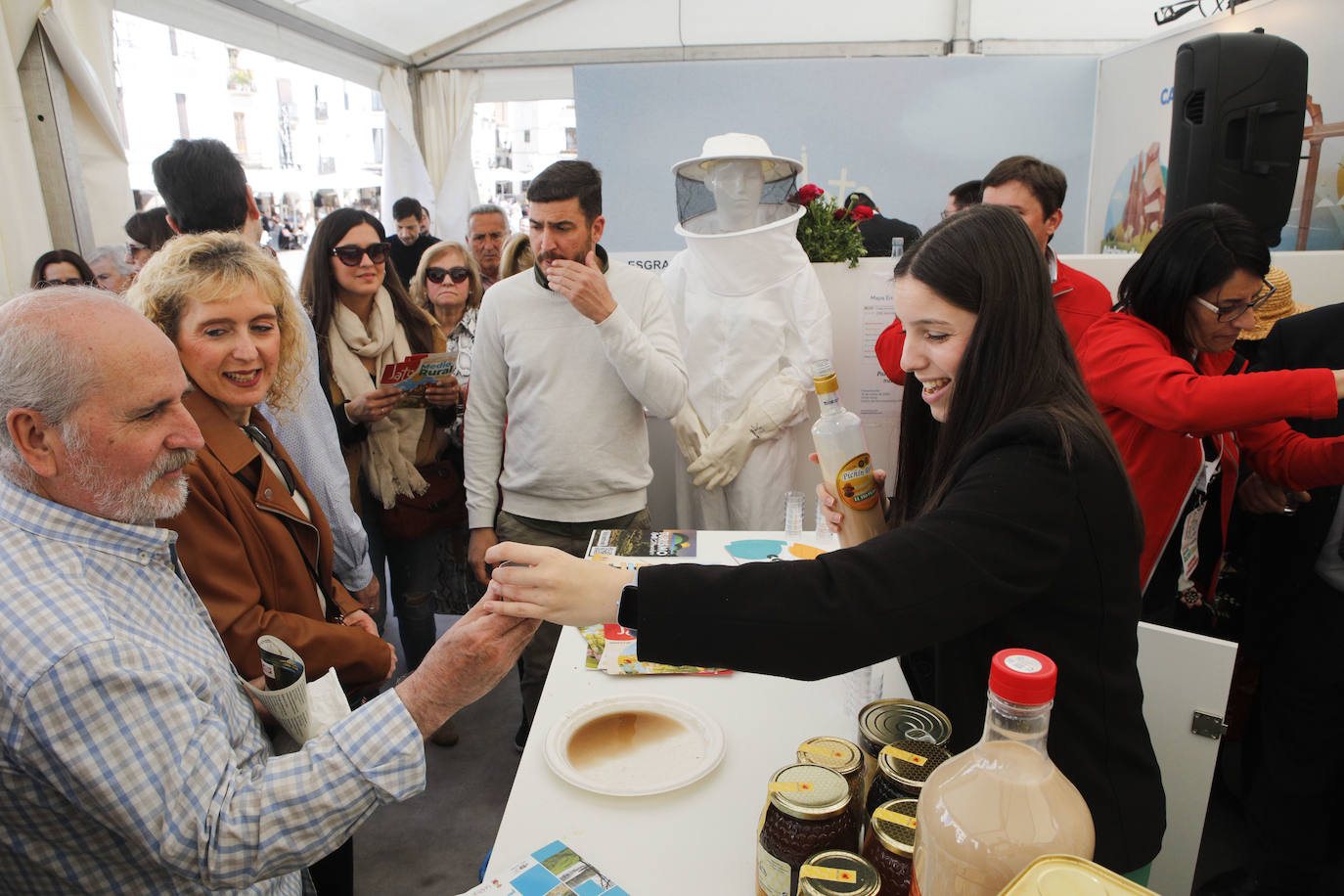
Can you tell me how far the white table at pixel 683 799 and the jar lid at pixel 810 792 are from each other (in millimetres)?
211

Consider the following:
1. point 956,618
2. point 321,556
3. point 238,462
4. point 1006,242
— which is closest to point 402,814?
point 321,556

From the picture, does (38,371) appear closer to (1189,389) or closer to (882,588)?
(882,588)

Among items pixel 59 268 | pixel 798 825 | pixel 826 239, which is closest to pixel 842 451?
pixel 798 825

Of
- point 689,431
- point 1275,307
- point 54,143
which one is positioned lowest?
point 689,431

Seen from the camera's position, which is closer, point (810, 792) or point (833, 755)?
point (810, 792)

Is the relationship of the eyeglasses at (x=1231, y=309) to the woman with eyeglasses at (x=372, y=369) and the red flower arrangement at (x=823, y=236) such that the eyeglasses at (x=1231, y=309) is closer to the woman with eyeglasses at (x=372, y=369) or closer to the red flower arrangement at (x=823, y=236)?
the red flower arrangement at (x=823, y=236)

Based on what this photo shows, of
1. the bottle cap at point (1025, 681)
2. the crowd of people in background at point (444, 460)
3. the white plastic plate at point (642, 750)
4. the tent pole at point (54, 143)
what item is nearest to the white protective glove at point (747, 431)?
the crowd of people in background at point (444, 460)

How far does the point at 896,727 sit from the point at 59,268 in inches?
141

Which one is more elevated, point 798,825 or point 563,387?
point 563,387

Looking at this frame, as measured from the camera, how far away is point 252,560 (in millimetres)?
1475

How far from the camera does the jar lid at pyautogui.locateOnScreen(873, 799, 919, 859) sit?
0.82 m

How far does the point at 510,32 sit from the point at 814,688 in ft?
22.8

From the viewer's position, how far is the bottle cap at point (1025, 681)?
2.07 feet

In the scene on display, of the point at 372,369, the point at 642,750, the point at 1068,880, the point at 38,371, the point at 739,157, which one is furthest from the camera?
the point at 739,157
